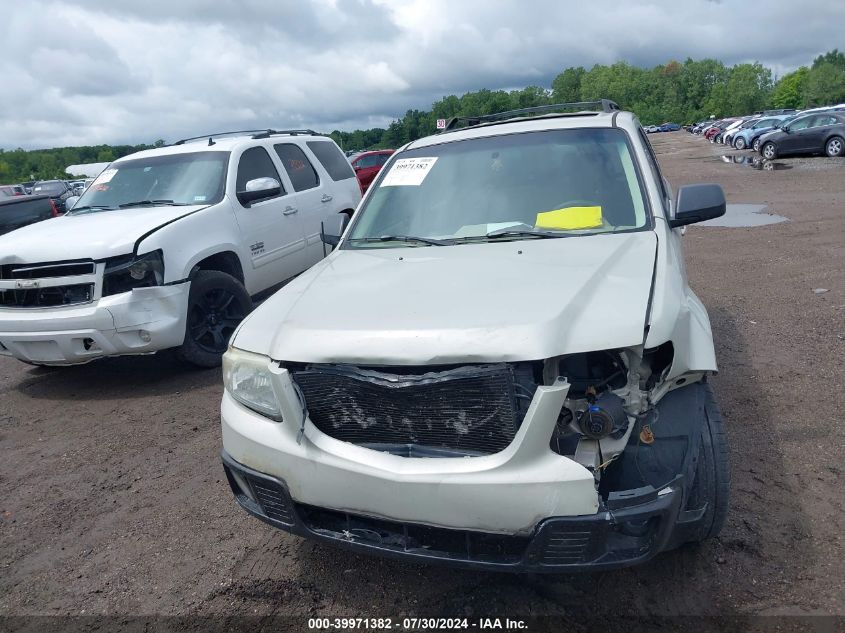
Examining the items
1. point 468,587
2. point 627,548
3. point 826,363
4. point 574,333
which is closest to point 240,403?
point 468,587

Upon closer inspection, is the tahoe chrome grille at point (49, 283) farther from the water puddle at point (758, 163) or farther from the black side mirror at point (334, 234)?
the water puddle at point (758, 163)

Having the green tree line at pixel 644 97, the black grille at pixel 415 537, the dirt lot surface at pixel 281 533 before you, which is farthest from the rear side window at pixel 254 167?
the green tree line at pixel 644 97

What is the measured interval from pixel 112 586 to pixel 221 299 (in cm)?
319

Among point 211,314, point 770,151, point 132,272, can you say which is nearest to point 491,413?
point 132,272

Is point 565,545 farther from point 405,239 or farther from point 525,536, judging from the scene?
point 405,239

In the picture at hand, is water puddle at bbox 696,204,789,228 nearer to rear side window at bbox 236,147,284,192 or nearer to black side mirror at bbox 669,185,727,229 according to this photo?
rear side window at bbox 236,147,284,192

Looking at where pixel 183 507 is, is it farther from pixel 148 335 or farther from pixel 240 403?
pixel 148 335

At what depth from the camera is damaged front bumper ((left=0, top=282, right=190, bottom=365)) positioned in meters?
5.02

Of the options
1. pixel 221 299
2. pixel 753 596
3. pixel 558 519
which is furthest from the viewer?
pixel 221 299

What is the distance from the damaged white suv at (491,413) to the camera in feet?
7.22

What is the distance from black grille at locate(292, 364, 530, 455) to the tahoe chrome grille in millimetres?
3354

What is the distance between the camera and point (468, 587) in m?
2.75

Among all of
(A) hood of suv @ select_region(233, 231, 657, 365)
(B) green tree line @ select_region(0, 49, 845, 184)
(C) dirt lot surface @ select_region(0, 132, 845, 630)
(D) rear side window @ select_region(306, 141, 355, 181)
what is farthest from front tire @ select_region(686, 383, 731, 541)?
(B) green tree line @ select_region(0, 49, 845, 184)

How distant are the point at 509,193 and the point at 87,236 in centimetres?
350
